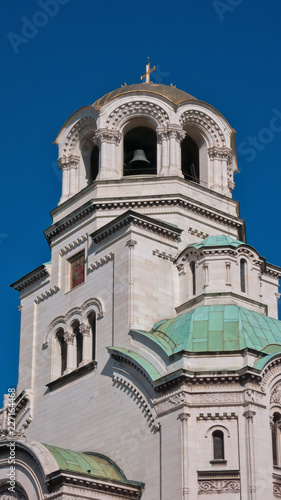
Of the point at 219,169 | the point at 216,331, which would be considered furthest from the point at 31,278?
the point at 216,331

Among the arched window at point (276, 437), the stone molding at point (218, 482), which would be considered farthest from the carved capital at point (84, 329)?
the stone molding at point (218, 482)

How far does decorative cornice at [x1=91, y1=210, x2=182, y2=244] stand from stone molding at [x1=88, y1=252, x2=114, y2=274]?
839 millimetres

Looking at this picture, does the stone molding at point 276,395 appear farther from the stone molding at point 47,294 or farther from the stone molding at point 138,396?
the stone molding at point 47,294

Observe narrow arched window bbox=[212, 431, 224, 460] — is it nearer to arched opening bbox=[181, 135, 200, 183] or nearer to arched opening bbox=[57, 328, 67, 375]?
arched opening bbox=[57, 328, 67, 375]

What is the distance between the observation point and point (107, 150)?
156 feet

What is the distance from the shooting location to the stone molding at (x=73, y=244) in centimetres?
4631

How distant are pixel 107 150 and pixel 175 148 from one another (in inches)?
115

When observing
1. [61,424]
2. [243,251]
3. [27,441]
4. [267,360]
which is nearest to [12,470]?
[27,441]

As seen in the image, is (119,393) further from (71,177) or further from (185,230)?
(71,177)

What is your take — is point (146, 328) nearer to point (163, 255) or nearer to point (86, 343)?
point (86, 343)

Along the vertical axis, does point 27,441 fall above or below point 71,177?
below

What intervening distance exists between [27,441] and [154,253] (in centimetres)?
950

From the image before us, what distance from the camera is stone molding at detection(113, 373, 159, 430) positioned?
39.1 metres

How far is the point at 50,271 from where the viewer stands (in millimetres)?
47406
